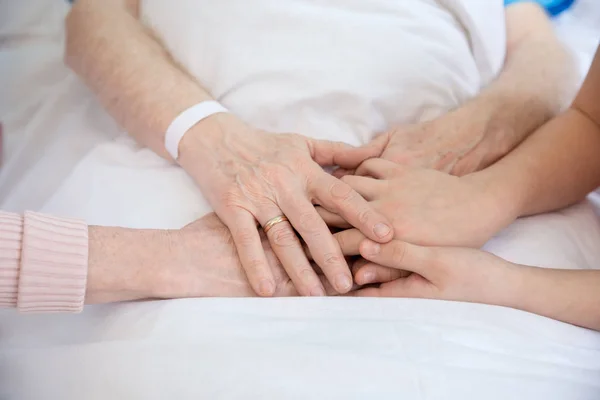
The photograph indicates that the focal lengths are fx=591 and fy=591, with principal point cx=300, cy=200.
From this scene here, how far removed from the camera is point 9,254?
0.73m

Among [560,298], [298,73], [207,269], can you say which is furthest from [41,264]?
[560,298]

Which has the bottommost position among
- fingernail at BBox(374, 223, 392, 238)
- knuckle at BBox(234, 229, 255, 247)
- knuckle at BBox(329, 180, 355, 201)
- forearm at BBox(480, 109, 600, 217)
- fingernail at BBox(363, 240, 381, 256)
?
knuckle at BBox(234, 229, 255, 247)

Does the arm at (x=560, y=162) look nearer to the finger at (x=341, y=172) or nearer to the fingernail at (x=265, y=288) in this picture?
the finger at (x=341, y=172)

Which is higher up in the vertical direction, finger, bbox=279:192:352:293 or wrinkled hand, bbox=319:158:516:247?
wrinkled hand, bbox=319:158:516:247

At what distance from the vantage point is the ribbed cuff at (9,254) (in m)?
0.73

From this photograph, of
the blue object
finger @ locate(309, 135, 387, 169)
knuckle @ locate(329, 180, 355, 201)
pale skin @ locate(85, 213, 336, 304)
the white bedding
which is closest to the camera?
the white bedding

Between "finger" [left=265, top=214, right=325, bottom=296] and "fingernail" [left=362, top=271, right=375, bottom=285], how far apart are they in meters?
0.07

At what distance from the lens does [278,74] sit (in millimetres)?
1080

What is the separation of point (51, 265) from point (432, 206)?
21.9 inches

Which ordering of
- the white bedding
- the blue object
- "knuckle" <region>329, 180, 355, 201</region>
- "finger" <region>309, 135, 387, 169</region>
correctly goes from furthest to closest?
the blue object
"finger" <region>309, 135, 387, 169</region>
"knuckle" <region>329, 180, 355, 201</region>
the white bedding

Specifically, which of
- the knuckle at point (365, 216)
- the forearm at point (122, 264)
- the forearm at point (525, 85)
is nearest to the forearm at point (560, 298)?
the knuckle at point (365, 216)

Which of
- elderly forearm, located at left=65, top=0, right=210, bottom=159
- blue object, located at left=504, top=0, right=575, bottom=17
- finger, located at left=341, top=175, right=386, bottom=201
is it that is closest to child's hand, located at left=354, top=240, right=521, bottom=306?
finger, located at left=341, top=175, right=386, bottom=201

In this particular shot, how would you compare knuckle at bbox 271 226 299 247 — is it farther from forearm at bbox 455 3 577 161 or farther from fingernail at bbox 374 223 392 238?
forearm at bbox 455 3 577 161

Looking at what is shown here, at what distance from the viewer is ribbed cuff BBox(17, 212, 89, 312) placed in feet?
2.43
